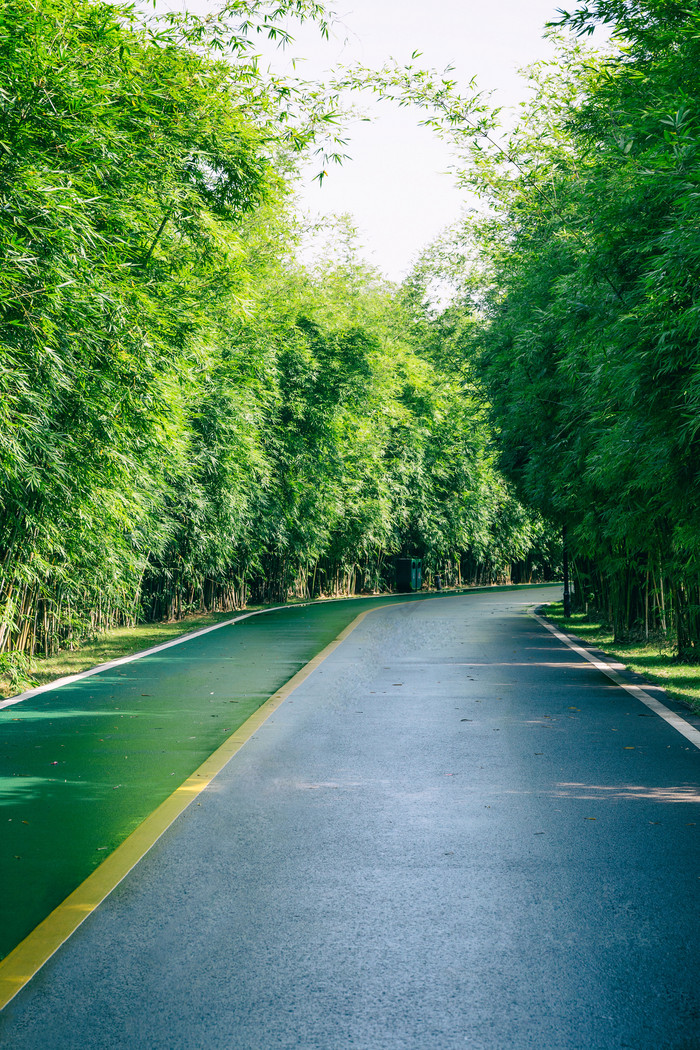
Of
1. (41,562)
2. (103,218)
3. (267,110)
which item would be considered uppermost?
(267,110)

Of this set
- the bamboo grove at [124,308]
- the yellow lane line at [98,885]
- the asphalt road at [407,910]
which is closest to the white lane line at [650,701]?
the asphalt road at [407,910]

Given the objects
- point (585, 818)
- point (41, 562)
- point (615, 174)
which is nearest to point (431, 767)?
point (585, 818)

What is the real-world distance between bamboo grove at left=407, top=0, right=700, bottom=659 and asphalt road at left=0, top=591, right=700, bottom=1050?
273 centimetres

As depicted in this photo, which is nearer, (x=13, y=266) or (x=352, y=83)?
(x=13, y=266)

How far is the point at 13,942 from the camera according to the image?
12.8ft

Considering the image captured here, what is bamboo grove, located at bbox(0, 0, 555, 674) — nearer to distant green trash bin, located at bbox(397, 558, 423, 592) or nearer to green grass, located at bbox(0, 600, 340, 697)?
green grass, located at bbox(0, 600, 340, 697)

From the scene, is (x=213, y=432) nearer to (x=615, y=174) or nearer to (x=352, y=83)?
(x=352, y=83)

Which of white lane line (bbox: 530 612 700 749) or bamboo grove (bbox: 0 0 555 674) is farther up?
bamboo grove (bbox: 0 0 555 674)

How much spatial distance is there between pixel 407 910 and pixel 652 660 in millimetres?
9991

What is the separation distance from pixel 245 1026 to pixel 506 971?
0.95 metres

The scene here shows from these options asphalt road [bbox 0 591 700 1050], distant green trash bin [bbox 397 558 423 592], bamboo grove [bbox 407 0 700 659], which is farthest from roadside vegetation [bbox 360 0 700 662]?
distant green trash bin [bbox 397 558 423 592]

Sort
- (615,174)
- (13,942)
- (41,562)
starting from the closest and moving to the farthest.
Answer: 1. (13,942)
2. (615,174)
3. (41,562)

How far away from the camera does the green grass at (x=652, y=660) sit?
10594 mm

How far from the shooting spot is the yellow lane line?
12.1ft
